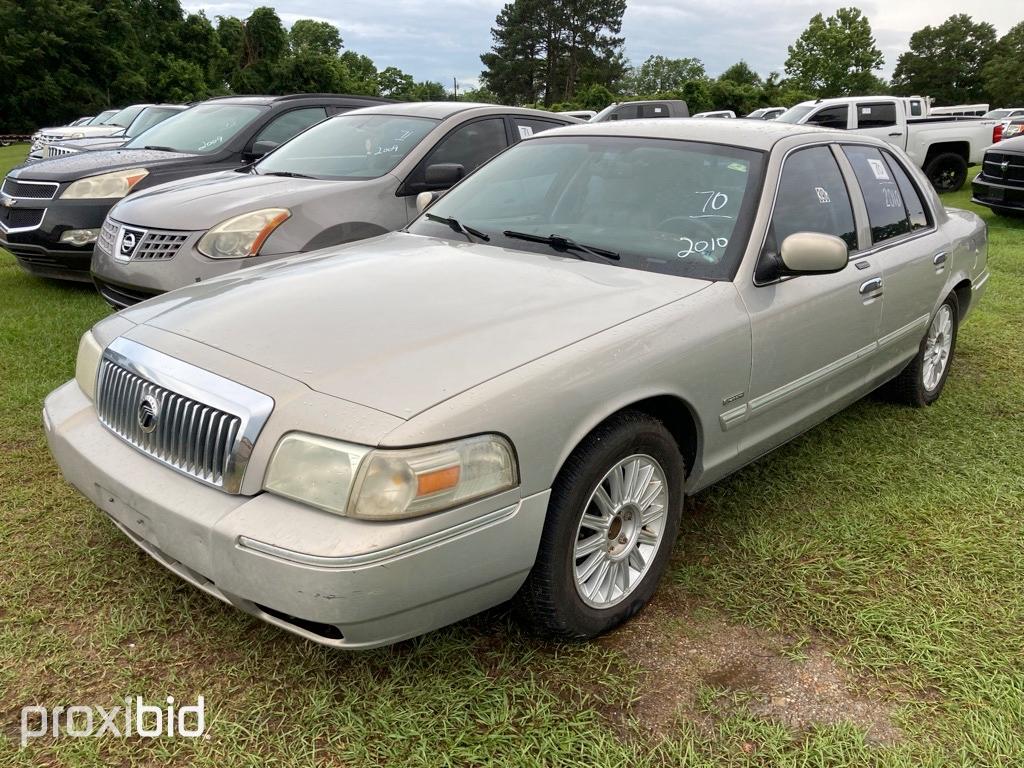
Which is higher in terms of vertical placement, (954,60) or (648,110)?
(954,60)

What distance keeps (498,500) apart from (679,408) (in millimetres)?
910

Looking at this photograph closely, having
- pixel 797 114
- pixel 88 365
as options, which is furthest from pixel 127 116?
pixel 88 365

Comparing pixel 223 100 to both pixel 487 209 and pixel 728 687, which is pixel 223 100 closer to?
pixel 487 209

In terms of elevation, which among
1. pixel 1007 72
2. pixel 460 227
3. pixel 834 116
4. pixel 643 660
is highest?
pixel 1007 72

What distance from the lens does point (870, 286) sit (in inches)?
142

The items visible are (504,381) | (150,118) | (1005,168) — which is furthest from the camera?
(150,118)

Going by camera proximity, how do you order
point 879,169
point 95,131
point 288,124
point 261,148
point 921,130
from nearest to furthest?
point 879,169, point 261,148, point 288,124, point 921,130, point 95,131

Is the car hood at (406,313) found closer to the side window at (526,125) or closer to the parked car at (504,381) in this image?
the parked car at (504,381)

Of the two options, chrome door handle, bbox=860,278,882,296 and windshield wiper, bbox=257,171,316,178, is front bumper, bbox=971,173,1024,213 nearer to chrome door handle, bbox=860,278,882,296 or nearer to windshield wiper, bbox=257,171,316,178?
chrome door handle, bbox=860,278,882,296

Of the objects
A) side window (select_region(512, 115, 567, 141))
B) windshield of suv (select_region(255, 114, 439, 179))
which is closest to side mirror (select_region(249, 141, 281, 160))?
windshield of suv (select_region(255, 114, 439, 179))

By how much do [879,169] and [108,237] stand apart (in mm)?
4664

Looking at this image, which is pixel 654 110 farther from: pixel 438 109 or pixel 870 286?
pixel 870 286

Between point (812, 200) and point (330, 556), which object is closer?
point (330, 556)

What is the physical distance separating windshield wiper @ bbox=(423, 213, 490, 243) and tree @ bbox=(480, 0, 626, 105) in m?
70.6
